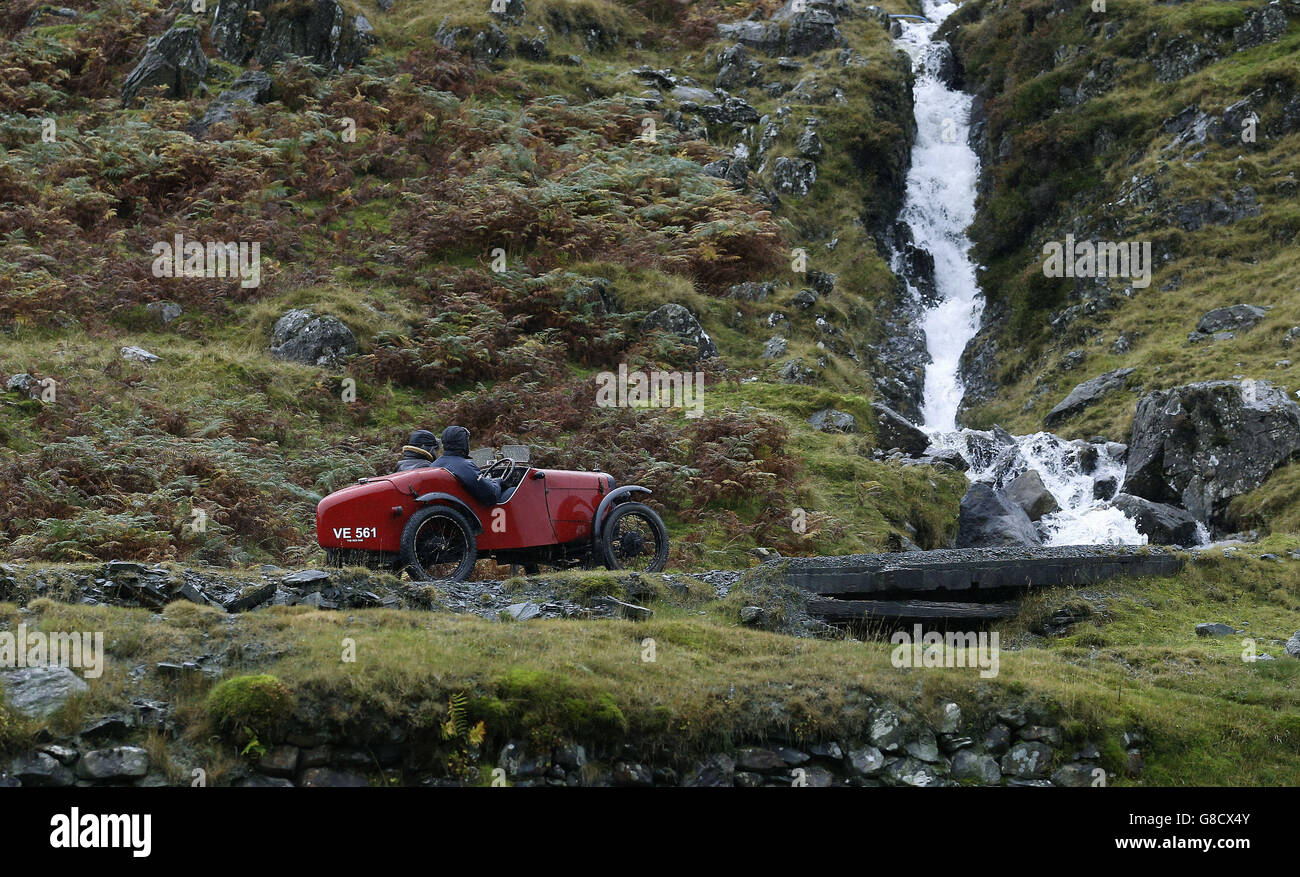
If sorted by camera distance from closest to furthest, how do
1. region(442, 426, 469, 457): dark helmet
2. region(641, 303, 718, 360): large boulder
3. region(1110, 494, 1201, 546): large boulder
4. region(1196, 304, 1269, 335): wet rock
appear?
region(442, 426, 469, 457): dark helmet, region(1110, 494, 1201, 546): large boulder, region(641, 303, 718, 360): large boulder, region(1196, 304, 1269, 335): wet rock

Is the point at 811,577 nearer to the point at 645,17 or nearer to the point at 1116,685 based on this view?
the point at 1116,685

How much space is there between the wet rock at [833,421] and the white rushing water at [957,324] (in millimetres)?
2798

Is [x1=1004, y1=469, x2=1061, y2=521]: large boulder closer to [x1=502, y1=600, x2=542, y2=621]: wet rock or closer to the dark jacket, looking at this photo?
the dark jacket

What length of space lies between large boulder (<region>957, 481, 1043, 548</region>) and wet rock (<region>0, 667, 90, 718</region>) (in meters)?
15.1

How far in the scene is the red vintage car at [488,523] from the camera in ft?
40.6

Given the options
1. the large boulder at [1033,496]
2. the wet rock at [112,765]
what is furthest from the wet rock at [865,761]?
the large boulder at [1033,496]

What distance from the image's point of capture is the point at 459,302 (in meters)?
24.2

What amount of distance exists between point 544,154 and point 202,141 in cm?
880

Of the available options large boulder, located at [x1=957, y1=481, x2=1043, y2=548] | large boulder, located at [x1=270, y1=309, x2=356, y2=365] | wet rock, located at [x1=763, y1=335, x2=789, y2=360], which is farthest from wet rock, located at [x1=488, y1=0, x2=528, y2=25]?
large boulder, located at [x1=957, y1=481, x2=1043, y2=548]

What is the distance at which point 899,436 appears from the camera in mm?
23891

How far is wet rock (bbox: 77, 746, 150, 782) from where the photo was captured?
26.2 feet

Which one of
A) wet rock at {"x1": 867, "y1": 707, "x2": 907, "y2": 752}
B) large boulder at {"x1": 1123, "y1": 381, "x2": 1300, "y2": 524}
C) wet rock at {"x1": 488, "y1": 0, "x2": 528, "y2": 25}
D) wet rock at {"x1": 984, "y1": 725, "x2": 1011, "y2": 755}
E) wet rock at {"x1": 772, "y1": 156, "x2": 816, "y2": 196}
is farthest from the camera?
wet rock at {"x1": 488, "y1": 0, "x2": 528, "y2": 25}

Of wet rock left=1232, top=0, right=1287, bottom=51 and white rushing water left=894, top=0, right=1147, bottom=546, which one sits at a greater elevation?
wet rock left=1232, top=0, right=1287, bottom=51

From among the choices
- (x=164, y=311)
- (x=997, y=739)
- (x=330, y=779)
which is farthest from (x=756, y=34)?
(x=330, y=779)
